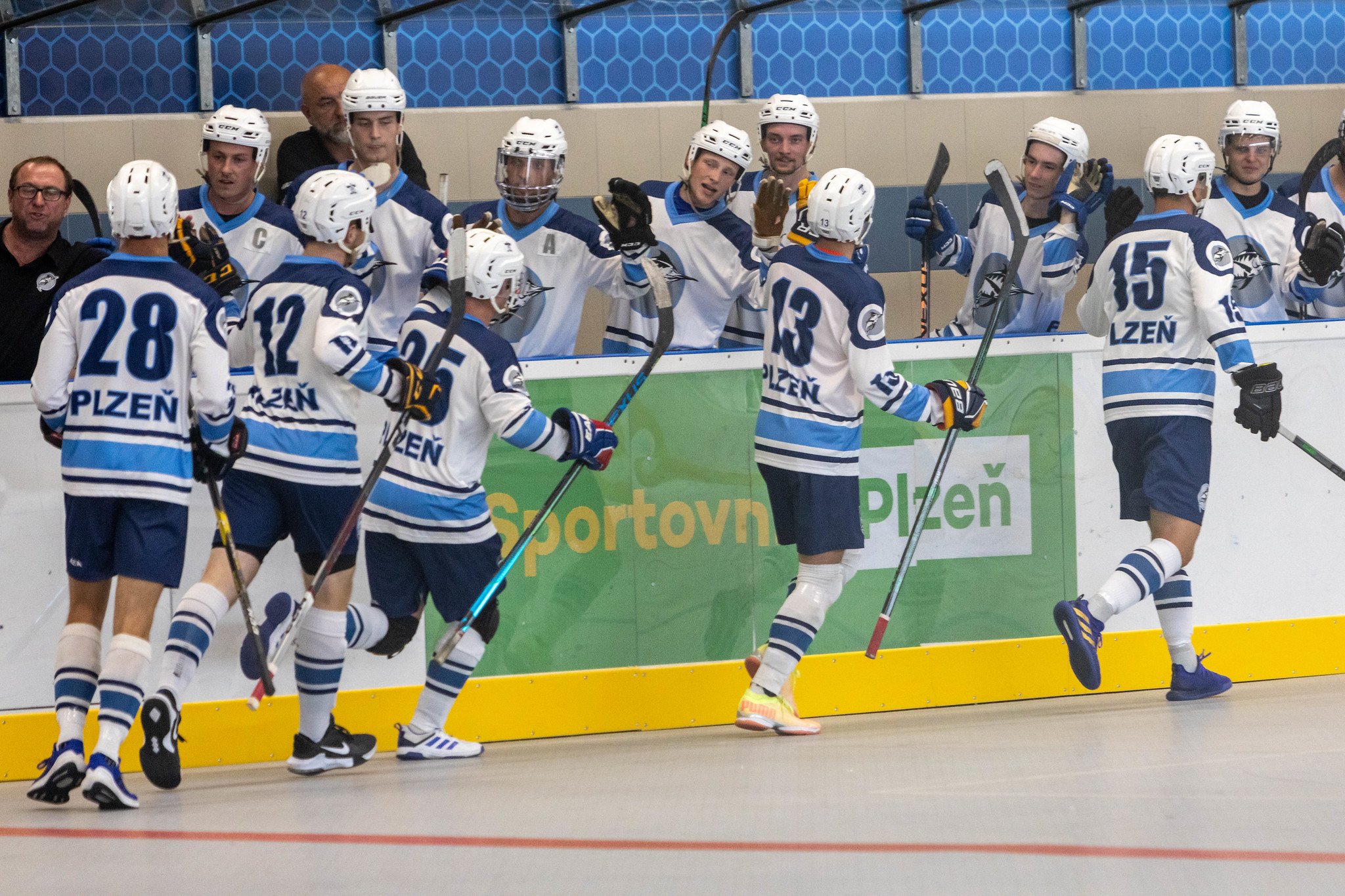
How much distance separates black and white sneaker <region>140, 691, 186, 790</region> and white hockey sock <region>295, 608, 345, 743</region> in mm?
379

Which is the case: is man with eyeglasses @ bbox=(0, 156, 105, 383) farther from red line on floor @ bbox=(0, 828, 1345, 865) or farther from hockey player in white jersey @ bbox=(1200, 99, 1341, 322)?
hockey player in white jersey @ bbox=(1200, 99, 1341, 322)

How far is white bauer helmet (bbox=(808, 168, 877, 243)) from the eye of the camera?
4004 millimetres

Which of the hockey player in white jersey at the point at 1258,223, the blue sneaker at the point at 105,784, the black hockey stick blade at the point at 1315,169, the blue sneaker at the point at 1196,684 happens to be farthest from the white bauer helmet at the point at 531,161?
the black hockey stick blade at the point at 1315,169

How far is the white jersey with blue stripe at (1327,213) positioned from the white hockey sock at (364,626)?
9.37 ft

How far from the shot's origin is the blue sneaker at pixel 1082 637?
4012mm

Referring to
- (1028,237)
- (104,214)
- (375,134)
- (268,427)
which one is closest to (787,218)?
A: (1028,237)

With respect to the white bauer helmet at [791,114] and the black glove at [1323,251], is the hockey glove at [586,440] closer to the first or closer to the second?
the white bauer helmet at [791,114]

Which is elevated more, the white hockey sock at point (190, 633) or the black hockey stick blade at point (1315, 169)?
the black hockey stick blade at point (1315, 169)

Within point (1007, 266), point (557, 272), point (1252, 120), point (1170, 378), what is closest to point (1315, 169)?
point (1252, 120)

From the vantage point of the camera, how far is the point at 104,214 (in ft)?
19.6

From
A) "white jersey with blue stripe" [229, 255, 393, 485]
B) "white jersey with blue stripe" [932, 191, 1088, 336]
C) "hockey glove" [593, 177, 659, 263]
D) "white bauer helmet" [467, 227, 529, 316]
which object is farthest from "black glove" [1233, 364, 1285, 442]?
"white jersey with blue stripe" [229, 255, 393, 485]

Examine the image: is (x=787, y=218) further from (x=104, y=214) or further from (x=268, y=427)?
(x=104, y=214)

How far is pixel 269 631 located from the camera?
3922 mm

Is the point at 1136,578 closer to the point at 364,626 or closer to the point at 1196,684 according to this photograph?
the point at 1196,684
